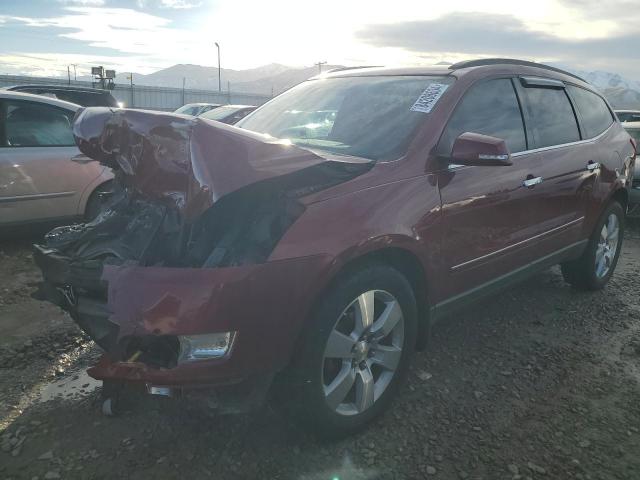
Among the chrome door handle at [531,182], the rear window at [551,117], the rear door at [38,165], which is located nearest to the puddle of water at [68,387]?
the rear door at [38,165]

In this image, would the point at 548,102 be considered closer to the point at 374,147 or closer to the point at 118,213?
the point at 374,147

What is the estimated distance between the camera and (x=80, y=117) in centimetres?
258

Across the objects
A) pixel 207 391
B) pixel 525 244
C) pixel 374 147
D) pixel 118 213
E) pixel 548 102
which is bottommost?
pixel 207 391

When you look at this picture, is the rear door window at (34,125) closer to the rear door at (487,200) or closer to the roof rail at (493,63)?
the roof rail at (493,63)

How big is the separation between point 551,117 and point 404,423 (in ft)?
8.28

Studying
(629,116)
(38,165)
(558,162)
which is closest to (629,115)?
(629,116)

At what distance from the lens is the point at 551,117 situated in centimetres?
380

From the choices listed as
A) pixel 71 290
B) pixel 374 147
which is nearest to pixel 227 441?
pixel 71 290

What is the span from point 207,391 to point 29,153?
4092 mm

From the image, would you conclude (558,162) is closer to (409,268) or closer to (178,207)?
(409,268)

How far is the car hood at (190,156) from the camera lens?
201 cm

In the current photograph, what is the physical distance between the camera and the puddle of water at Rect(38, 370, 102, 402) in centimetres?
280

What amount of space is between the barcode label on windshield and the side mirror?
1.06 feet

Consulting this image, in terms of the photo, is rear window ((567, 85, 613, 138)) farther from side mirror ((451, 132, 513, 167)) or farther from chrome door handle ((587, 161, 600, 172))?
side mirror ((451, 132, 513, 167))
